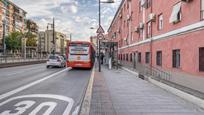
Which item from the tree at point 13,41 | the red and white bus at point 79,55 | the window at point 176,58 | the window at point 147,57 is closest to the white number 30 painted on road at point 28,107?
the window at point 176,58

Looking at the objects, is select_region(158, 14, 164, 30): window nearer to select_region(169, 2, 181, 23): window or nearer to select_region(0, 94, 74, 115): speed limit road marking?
select_region(169, 2, 181, 23): window

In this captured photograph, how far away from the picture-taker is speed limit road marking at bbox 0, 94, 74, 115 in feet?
28.7

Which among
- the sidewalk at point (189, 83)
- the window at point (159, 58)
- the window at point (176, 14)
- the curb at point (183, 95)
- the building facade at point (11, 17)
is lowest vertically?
the curb at point (183, 95)

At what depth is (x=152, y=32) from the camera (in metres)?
24.0

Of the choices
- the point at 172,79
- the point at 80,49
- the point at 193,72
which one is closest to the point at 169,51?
the point at 172,79

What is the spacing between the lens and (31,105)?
977 cm

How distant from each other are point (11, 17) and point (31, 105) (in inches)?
4411

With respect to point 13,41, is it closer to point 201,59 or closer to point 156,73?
point 156,73

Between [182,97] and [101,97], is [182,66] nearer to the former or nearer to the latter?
[182,97]

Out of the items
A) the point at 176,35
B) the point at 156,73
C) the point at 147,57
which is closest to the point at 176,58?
the point at 176,35

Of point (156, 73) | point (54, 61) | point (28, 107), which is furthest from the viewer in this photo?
point (54, 61)

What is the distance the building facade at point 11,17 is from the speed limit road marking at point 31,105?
92616mm

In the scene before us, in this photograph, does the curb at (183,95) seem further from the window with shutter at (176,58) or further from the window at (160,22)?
the window at (160,22)

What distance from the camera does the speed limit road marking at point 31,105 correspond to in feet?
28.7
